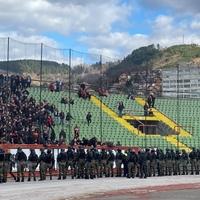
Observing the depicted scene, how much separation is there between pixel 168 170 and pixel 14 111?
9.12 m

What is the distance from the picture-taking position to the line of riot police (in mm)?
27688

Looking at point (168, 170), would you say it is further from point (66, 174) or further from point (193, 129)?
point (193, 129)

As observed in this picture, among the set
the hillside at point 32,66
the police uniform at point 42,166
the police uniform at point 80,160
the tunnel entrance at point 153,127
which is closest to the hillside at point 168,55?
the tunnel entrance at point 153,127

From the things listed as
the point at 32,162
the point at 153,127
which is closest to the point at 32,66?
the point at 32,162

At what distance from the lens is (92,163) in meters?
29.7

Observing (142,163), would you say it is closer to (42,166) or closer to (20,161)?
(42,166)

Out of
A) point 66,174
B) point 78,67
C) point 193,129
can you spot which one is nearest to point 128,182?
point 66,174

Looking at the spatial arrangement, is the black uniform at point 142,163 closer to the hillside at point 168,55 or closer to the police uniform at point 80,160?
the police uniform at point 80,160

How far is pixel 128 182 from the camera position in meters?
27.6

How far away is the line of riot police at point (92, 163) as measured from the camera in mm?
27688

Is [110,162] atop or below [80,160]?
below

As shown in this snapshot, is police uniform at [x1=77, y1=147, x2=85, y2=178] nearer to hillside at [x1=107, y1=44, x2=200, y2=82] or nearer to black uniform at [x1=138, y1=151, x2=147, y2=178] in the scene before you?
black uniform at [x1=138, y1=151, x2=147, y2=178]

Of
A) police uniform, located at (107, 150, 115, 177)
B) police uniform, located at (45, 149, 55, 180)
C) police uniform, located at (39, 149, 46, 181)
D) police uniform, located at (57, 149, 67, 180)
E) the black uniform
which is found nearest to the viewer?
police uniform, located at (39, 149, 46, 181)

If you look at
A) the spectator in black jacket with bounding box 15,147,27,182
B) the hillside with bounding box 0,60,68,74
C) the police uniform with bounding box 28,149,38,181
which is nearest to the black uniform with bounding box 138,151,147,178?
the police uniform with bounding box 28,149,38,181
